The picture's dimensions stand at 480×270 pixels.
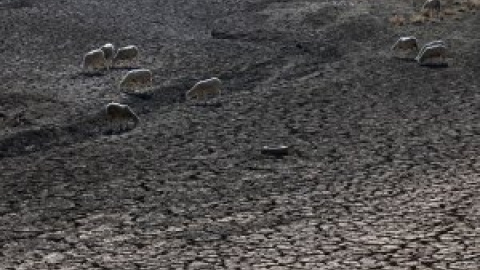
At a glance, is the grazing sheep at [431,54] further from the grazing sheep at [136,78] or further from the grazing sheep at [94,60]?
the grazing sheep at [94,60]

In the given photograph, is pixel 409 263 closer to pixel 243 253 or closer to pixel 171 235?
pixel 243 253

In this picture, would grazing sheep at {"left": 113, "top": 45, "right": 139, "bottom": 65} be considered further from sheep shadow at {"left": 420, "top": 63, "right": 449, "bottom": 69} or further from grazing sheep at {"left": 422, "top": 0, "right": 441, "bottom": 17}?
grazing sheep at {"left": 422, "top": 0, "right": 441, "bottom": 17}

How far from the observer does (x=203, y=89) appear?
17.0 m

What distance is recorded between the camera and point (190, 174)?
1191 centimetres

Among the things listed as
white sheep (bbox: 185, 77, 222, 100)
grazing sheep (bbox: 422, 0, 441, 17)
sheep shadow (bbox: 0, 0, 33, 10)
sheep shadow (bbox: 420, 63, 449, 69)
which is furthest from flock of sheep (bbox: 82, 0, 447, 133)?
sheep shadow (bbox: 0, 0, 33, 10)

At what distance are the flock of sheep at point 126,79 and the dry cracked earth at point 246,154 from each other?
31cm

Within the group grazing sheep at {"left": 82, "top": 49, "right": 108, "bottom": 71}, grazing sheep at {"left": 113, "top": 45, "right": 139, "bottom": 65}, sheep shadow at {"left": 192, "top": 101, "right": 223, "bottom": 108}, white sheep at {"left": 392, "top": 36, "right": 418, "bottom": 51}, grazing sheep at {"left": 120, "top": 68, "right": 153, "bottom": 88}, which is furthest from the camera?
white sheep at {"left": 392, "top": 36, "right": 418, "bottom": 51}

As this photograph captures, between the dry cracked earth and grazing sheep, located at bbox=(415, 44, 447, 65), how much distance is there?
29 cm

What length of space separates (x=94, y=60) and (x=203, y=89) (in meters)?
3.81

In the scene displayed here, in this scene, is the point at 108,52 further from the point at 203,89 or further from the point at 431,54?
the point at 431,54

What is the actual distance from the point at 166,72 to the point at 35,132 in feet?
18.1

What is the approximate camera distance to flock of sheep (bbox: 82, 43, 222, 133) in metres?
15.2

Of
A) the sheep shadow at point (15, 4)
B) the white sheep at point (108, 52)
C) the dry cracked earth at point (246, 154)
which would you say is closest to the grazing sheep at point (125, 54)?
the white sheep at point (108, 52)

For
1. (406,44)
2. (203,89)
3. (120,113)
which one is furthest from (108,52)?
(406,44)
